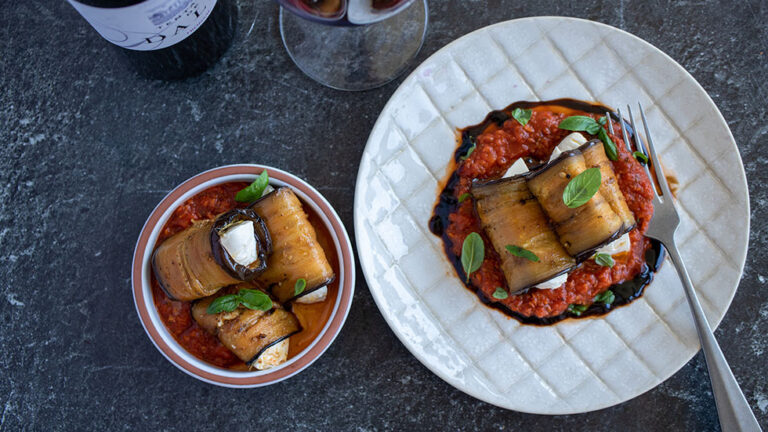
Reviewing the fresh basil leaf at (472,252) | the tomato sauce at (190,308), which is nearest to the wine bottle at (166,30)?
the tomato sauce at (190,308)

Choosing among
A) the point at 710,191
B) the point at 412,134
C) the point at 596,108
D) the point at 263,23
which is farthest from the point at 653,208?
the point at 263,23

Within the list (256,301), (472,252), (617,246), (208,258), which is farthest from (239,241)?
(617,246)

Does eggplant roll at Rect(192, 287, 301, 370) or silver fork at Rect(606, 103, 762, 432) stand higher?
eggplant roll at Rect(192, 287, 301, 370)

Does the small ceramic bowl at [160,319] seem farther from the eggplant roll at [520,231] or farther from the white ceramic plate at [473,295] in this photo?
the eggplant roll at [520,231]

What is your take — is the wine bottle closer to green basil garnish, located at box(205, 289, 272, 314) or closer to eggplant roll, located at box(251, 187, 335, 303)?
eggplant roll, located at box(251, 187, 335, 303)

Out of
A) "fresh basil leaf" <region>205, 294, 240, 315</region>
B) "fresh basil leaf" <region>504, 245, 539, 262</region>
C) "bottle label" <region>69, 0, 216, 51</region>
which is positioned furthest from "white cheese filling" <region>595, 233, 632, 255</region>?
"bottle label" <region>69, 0, 216, 51</region>

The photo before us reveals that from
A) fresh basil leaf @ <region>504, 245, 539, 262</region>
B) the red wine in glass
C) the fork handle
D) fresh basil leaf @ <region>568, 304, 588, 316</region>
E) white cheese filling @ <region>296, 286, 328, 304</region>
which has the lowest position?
the fork handle
